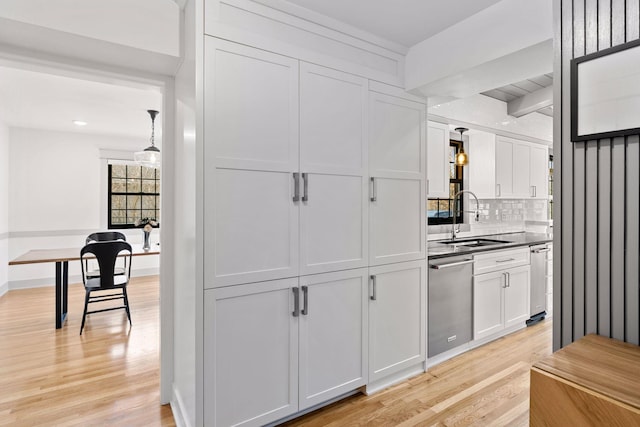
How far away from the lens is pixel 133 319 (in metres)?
3.94

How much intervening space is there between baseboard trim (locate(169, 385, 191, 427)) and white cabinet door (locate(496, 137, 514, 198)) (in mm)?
3849

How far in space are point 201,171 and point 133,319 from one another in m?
3.12

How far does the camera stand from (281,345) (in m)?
1.94

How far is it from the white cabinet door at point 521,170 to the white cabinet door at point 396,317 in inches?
98.6

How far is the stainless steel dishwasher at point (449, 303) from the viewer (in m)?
2.78

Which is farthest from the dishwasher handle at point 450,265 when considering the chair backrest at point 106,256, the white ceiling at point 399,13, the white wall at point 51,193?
the white wall at point 51,193

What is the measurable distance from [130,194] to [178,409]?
17.5 ft

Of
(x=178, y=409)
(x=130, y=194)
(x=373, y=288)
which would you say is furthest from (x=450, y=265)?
(x=130, y=194)

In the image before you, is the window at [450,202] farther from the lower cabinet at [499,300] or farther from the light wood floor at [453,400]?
the light wood floor at [453,400]

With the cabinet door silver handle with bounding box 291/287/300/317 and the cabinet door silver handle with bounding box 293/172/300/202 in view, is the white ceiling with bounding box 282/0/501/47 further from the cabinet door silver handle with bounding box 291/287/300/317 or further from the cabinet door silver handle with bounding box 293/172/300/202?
the cabinet door silver handle with bounding box 291/287/300/317

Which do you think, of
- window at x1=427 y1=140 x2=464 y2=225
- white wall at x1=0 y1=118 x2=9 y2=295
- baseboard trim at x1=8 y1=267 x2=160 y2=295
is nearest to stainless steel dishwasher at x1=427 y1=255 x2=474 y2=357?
window at x1=427 y1=140 x2=464 y2=225

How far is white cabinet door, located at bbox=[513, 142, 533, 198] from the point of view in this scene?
430cm

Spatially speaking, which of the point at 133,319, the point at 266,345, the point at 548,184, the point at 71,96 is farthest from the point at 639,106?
the point at 71,96

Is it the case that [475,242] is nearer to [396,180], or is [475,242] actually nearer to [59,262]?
[396,180]
